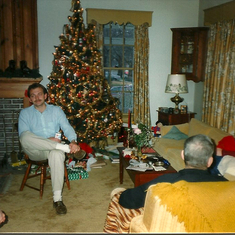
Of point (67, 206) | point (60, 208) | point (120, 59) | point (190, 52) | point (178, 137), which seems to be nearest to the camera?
point (60, 208)

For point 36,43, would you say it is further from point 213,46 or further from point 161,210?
point 161,210

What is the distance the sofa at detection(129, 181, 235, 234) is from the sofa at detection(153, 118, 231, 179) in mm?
2048

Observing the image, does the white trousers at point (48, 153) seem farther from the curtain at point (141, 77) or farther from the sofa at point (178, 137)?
the curtain at point (141, 77)

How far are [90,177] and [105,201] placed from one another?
0.80 m

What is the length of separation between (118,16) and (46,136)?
3.20 meters

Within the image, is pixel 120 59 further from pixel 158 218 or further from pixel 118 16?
pixel 158 218

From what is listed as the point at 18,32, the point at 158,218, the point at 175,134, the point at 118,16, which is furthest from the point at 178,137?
the point at 18,32

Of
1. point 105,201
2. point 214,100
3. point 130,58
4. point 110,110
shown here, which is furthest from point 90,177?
point 130,58

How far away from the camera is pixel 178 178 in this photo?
4.99 feet

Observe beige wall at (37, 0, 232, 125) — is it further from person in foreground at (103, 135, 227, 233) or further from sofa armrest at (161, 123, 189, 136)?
person in foreground at (103, 135, 227, 233)

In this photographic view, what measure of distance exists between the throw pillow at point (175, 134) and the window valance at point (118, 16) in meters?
2.45

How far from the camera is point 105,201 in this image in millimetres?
3129

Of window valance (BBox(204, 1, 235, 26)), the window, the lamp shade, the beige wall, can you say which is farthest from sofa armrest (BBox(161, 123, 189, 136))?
window valance (BBox(204, 1, 235, 26))

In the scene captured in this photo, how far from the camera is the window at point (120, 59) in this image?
5719 mm
